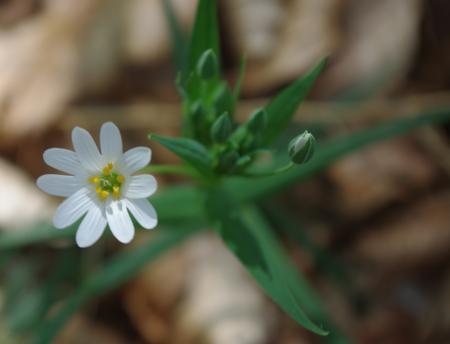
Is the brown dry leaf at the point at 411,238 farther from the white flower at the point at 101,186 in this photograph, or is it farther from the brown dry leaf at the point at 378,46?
the white flower at the point at 101,186

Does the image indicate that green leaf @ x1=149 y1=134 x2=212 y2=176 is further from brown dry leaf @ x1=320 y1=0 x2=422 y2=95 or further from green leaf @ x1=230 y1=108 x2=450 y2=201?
brown dry leaf @ x1=320 y1=0 x2=422 y2=95

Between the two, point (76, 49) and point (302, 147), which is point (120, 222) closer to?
point (302, 147)

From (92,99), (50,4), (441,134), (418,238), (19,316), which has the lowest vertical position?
(418,238)

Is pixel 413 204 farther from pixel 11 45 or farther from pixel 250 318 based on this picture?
pixel 11 45

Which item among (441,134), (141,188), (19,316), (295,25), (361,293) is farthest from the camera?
(295,25)

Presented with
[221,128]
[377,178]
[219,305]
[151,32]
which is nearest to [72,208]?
[221,128]

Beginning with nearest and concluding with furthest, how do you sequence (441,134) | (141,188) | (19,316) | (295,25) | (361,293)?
(141,188) < (19,316) < (361,293) < (441,134) < (295,25)

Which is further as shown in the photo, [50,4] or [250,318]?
[50,4]

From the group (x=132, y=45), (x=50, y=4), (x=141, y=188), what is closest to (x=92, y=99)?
(x=132, y=45)
